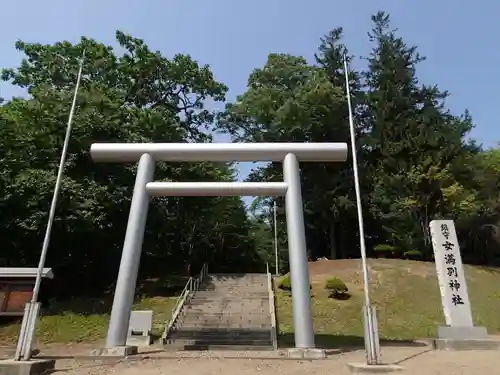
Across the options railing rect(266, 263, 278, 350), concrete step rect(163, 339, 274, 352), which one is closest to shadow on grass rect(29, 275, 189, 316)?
railing rect(266, 263, 278, 350)

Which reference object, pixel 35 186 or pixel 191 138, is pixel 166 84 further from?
pixel 35 186

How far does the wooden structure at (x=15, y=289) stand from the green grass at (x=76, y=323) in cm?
159

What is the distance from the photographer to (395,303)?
1864 centimetres

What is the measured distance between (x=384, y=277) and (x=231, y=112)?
635 inches

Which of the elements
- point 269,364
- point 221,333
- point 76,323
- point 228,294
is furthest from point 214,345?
point 228,294

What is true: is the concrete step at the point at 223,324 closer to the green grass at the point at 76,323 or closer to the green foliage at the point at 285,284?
the green grass at the point at 76,323

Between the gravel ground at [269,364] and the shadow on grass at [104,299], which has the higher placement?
the shadow on grass at [104,299]

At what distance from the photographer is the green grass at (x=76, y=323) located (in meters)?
15.0

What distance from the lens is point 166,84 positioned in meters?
28.0

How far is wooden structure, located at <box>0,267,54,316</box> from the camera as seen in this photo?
45.0 feet

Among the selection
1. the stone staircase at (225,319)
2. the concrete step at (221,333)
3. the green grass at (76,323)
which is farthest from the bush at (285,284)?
the concrete step at (221,333)

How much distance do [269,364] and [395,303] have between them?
11295 mm

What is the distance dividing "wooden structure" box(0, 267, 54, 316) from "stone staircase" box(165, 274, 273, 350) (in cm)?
504

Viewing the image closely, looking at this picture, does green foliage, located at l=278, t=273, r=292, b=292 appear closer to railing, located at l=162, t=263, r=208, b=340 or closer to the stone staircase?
the stone staircase
